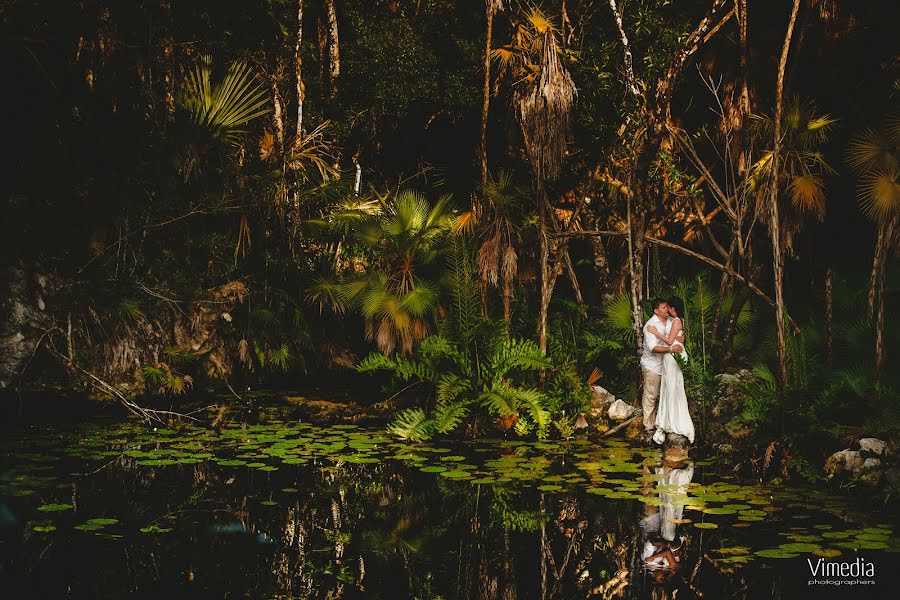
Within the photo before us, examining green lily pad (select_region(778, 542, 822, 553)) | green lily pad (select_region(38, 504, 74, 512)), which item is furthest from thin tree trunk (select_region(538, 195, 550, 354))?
green lily pad (select_region(38, 504, 74, 512))

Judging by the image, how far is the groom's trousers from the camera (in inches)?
406

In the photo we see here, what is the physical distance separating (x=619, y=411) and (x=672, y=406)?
1218 millimetres

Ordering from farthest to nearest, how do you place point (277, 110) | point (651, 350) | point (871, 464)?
point (277, 110) < point (651, 350) < point (871, 464)

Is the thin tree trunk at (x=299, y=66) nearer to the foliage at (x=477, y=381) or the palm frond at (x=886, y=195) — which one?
the foliage at (x=477, y=381)

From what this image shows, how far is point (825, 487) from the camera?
324 inches

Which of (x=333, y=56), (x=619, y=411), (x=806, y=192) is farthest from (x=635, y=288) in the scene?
(x=333, y=56)

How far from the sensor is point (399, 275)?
1267 cm

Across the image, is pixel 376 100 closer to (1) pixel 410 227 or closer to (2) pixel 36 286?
(1) pixel 410 227

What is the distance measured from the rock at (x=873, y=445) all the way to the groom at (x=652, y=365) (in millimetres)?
2394

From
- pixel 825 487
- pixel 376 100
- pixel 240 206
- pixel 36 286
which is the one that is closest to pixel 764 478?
pixel 825 487

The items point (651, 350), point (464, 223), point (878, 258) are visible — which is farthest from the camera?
point (464, 223)

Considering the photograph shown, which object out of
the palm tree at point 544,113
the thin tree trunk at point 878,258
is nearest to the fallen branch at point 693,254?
the palm tree at point 544,113

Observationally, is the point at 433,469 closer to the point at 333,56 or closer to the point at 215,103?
the point at 215,103

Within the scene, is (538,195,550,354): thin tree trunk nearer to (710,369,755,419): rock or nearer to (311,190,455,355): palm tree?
(311,190,455,355): palm tree
